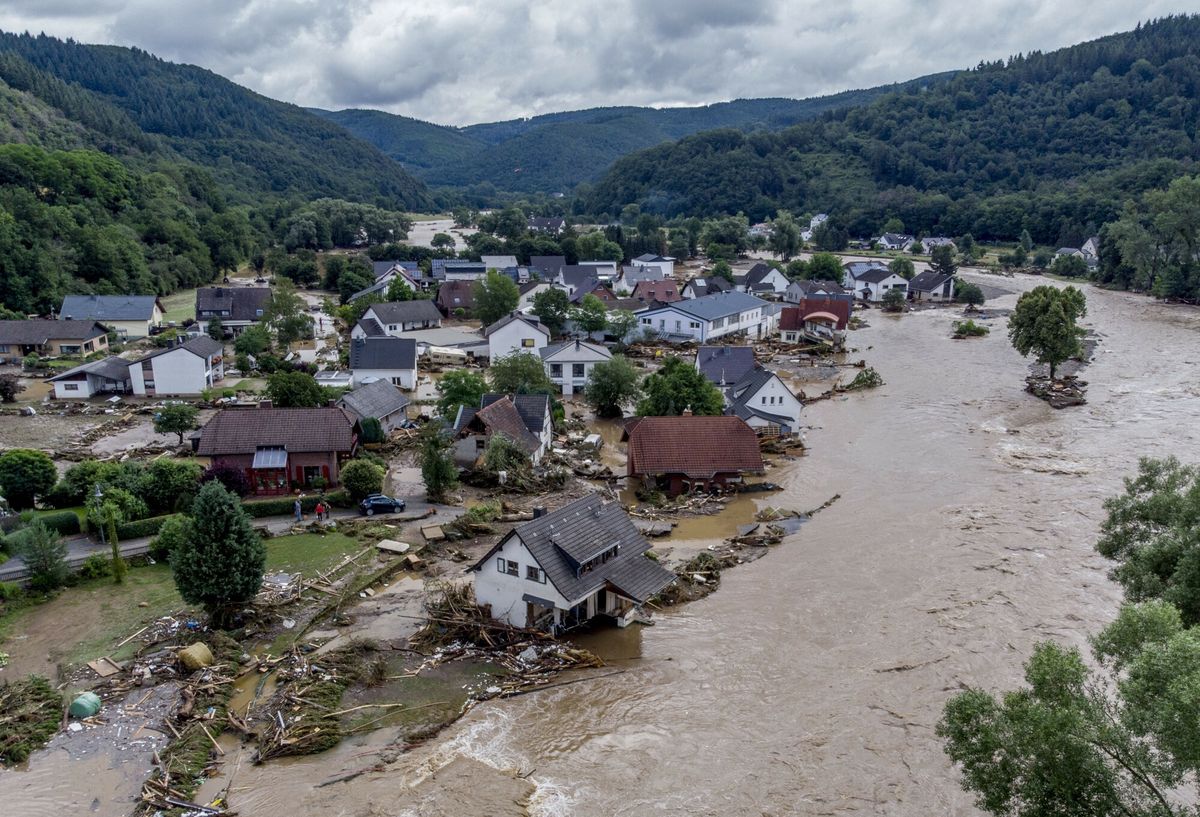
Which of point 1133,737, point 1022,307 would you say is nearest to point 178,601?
point 1133,737

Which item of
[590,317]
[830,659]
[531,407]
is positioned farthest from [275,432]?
[590,317]

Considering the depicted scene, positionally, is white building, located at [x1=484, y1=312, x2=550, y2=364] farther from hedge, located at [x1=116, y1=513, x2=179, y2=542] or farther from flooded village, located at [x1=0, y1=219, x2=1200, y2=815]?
hedge, located at [x1=116, y1=513, x2=179, y2=542]

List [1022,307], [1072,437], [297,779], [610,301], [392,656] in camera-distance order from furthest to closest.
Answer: [610,301], [1022,307], [1072,437], [392,656], [297,779]

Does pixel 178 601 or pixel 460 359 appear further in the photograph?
pixel 460 359

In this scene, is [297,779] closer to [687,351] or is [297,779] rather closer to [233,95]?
[687,351]

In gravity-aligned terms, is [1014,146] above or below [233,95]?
below

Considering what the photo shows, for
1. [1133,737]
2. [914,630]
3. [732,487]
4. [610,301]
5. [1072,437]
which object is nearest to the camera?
[1133,737]

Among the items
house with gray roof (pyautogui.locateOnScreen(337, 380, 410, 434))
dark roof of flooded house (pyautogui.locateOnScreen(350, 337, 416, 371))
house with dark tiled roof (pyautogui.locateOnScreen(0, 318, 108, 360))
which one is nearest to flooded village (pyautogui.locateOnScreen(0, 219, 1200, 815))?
house with gray roof (pyautogui.locateOnScreen(337, 380, 410, 434))
